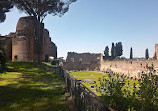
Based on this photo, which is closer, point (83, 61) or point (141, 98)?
point (141, 98)

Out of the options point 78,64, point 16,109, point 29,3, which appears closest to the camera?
point 16,109

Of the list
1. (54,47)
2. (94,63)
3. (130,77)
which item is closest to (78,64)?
(94,63)

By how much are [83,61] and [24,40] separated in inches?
1106

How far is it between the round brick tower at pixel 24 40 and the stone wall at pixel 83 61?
22.8 metres

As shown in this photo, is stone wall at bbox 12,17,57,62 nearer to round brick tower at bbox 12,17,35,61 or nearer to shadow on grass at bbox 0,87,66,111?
round brick tower at bbox 12,17,35,61

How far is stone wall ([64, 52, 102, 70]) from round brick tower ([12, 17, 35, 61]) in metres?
22.8

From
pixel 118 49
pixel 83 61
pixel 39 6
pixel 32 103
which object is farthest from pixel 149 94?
pixel 118 49

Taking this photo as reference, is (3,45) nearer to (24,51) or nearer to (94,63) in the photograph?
(24,51)

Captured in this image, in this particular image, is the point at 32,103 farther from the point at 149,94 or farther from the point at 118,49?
the point at 118,49

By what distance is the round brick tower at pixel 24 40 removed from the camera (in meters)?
26.0

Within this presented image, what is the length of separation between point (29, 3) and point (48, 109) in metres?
19.4

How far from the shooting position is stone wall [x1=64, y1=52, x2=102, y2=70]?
4844 cm

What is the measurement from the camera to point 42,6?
19703mm

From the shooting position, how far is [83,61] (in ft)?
164
